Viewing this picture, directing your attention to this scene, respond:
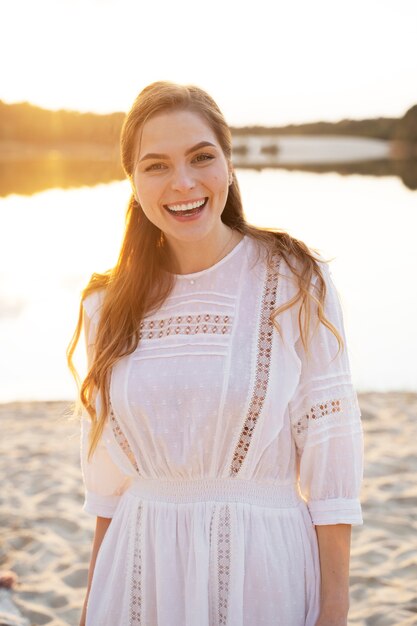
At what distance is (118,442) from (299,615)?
66cm

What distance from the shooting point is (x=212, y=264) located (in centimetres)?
241

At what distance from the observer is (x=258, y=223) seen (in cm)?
992

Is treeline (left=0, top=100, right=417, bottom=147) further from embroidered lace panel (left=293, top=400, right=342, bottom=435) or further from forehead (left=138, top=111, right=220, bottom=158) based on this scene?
embroidered lace panel (left=293, top=400, right=342, bottom=435)

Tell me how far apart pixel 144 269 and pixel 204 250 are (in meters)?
0.21

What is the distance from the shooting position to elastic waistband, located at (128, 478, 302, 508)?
2.22 m

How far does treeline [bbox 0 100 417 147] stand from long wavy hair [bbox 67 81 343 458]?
1253 inches

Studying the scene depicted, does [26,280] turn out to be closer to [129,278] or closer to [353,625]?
[353,625]

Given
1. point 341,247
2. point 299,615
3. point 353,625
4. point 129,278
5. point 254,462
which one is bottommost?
point 353,625

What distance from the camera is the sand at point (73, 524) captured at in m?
3.99

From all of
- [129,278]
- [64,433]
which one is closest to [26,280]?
[64,433]

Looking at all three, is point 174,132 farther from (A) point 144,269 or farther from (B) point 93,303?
(B) point 93,303

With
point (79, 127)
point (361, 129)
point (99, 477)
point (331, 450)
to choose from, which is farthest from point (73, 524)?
point (361, 129)

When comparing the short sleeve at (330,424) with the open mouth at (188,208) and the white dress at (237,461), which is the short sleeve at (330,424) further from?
the open mouth at (188,208)

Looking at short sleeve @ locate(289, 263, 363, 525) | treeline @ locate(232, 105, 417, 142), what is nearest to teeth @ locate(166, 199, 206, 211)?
short sleeve @ locate(289, 263, 363, 525)
